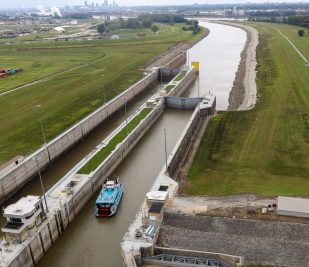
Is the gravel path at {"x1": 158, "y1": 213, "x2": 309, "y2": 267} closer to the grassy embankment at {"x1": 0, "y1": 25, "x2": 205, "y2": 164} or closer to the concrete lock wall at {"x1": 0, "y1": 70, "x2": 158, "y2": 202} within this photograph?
the concrete lock wall at {"x1": 0, "y1": 70, "x2": 158, "y2": 202}

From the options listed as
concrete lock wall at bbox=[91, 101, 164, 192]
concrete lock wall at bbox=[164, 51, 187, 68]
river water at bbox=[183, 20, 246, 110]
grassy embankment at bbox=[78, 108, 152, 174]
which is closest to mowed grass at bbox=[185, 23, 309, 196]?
concrete lock wall at bbox=[91, 101, 164, 192]

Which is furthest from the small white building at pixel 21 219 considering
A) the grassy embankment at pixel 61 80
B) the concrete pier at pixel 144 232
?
the grassy embankment at pixel 61 80

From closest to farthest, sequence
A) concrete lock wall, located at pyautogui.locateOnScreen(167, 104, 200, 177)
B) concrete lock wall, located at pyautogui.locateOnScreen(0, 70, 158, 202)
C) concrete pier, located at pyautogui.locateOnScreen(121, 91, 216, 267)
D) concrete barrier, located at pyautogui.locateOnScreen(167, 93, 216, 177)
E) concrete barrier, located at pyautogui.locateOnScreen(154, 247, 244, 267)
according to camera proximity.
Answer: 1. concrete barrier, located at pyautogui.locateOnScreen(154, 247, 244, 267)
2. concrete pier, located at pyautogui.locateOnScreen(121, 91, 216, 267)
3. concrete lock wall, located at pyautogui.locateOnScreen(167, 104, 200, 177)
4. concrete lock wall, located at pyautogui.locateOnScreen(0, 70, 158, 202)
5. concrete barrier, located at pyautogui.locateOnScreen(167, 93, 216, 177)

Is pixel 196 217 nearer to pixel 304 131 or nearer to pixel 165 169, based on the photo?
pixel 165 169

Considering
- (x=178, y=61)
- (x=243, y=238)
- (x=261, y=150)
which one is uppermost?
(x=243, y=238)

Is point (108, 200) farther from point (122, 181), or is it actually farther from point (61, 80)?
point (61, 80)

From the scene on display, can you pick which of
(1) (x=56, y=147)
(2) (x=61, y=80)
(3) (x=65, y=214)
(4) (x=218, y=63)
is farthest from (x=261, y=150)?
(4) (x=218, y=63)
